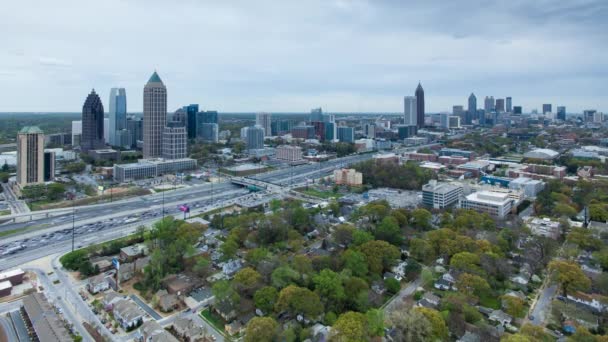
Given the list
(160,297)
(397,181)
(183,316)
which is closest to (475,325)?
(183,316)

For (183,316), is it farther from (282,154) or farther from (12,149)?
(12,149)

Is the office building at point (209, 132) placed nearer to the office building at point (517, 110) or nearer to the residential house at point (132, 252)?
the residential house at point (132, 252)

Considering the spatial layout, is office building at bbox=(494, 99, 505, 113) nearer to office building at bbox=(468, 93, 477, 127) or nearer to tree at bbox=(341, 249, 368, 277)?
office building at bbox=(468, 93, 477, 127)

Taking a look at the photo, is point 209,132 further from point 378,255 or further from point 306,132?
point 378,255

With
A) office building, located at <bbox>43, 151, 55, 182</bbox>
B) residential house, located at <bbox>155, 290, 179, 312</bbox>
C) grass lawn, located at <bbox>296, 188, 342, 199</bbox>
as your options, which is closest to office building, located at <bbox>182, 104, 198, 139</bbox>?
office building, located at <bbox>43, 151, 55, 182</bbox>

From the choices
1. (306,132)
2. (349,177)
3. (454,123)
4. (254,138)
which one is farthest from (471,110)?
(349,177)
